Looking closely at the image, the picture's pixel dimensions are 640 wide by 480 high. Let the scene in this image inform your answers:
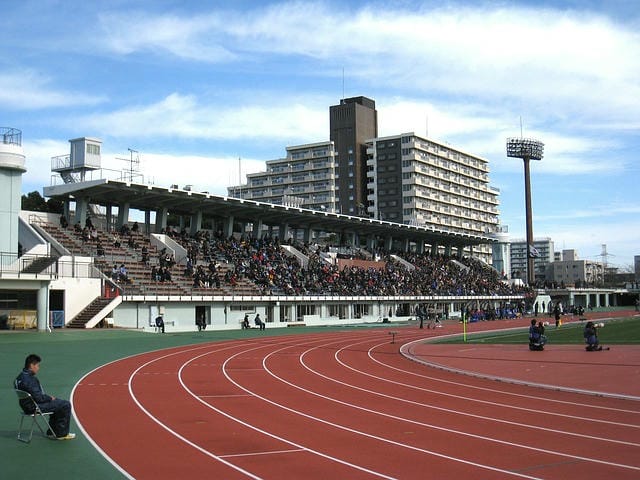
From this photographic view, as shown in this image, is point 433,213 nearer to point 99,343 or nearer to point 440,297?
point 440,297

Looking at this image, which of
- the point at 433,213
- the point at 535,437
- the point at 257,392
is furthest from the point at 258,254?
the point at 433,213

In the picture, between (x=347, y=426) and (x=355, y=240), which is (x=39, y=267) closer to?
(x=347, y=426)

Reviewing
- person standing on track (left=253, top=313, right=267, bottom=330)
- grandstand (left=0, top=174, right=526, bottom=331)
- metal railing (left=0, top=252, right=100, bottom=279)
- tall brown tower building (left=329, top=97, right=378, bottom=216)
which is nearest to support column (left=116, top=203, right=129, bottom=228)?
grandstand (left=0, top=174, right=526, bottom=331)

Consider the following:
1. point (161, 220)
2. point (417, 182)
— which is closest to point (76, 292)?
point (161, 220)

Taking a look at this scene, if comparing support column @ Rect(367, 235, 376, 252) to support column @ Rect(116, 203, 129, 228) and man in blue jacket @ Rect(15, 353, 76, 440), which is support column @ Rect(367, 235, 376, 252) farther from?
man in blue jacket @ Rect(15, 353, 76, 440)

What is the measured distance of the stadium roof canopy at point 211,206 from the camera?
5266 cm

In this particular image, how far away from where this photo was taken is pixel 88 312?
42.2 m

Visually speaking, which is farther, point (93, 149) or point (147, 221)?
point (147, 221)

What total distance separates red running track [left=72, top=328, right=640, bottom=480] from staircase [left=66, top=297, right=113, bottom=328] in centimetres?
2004

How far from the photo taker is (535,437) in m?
11.5

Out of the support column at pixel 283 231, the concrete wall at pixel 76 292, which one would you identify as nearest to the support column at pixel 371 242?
the support column at pixel 283 231

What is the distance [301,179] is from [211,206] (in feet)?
244

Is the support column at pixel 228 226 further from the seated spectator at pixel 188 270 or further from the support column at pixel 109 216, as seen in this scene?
the seated spectator at pixel 188 270

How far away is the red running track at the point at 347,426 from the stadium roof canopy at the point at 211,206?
3283 centimetres
